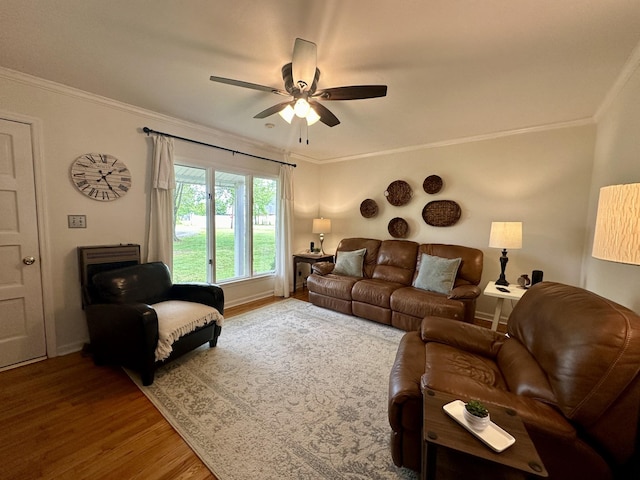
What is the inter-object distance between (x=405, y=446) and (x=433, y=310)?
71.6 inches

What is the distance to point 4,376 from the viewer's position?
7.17 feet

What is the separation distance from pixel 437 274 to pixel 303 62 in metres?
2.81

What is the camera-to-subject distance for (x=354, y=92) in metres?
1.88

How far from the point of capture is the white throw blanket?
2.15m

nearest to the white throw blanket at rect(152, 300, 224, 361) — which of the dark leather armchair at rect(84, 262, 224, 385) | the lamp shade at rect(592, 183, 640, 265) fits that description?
the dark leather armchair at rect(84, 262, 224, 385)

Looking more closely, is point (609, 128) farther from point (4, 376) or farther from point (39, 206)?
point (4, 376)

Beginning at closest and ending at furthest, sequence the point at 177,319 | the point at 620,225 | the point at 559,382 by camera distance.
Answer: the point at 620,225, the point at 559,382, the point at 177,319

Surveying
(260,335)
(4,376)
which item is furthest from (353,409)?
(4,376)

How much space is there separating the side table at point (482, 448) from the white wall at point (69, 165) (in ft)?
10.8

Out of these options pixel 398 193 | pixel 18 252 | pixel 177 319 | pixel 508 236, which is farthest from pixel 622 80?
pixel 18 252

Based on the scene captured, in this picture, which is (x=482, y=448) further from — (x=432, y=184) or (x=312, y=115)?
(x=432, y=184)

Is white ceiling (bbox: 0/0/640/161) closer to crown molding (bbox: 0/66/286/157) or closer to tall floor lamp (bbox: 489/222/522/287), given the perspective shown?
crown molding (bbox: 0/66/286/157)

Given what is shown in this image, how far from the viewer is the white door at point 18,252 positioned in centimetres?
226

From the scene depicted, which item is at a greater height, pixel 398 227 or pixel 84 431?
pixel 398 227
